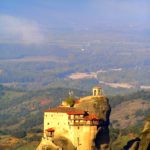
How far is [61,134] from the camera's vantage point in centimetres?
9675

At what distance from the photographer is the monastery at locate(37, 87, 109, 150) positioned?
314ft

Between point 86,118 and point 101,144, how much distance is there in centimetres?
446

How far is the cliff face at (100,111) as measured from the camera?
98150 mm

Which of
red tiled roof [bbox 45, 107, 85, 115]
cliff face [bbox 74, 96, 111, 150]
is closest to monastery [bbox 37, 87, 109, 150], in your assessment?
red tiled roof [bbox 45, 107, 85, 115]

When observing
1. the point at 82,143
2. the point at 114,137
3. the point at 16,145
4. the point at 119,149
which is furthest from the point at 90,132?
the point at 16,145

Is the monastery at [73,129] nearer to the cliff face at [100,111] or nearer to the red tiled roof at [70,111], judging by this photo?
the red tiled roof at [70,111]

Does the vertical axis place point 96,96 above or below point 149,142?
above

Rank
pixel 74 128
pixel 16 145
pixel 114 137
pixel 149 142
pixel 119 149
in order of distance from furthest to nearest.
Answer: pixel 16 145 < pixel 114 137 < pixel 119 149 < pixel 74 128 < pixel 149 142

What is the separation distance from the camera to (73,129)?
3775 inches

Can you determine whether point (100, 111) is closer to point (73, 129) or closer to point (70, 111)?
point (70, 111)

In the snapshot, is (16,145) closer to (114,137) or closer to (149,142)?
(114,137)

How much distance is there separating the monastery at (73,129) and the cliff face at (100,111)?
1161 millimetres

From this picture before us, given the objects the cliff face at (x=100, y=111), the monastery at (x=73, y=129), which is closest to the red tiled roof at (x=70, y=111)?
the monastery at (x=73, y=129)

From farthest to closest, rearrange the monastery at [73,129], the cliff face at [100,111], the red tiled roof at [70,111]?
the cliff face at [100,111] < the red tiled roof at [70,111] < the monastery at [73,129]
